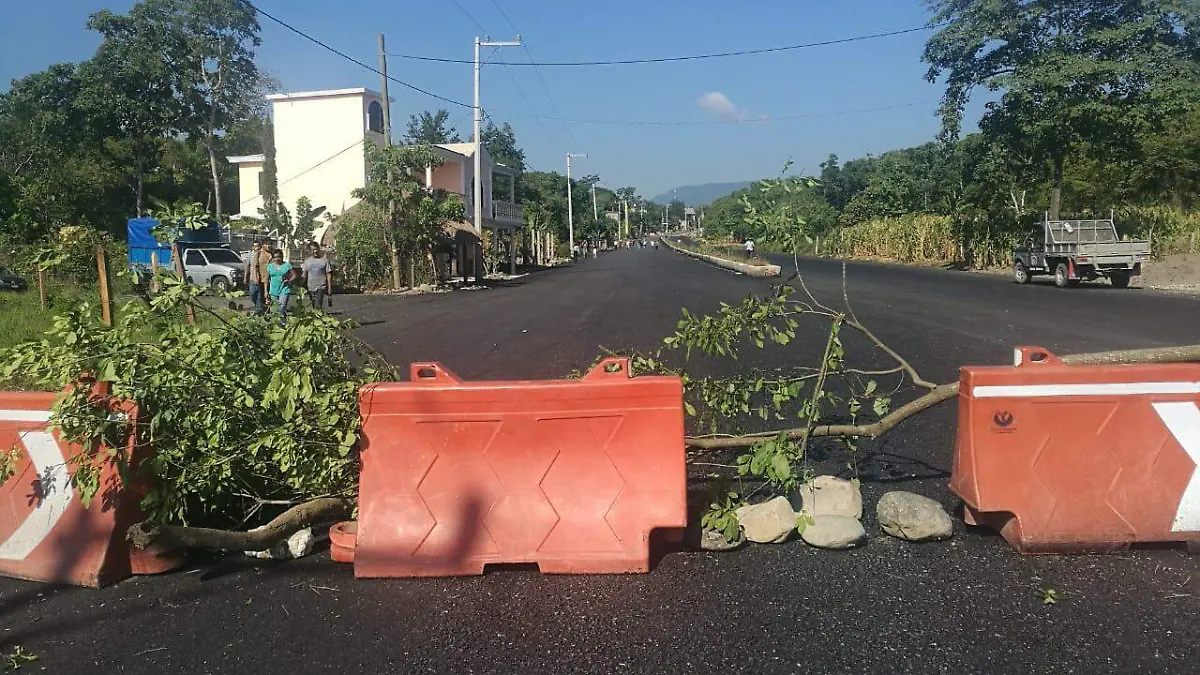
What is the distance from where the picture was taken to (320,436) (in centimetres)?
467

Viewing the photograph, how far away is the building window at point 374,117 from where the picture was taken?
3905 cm

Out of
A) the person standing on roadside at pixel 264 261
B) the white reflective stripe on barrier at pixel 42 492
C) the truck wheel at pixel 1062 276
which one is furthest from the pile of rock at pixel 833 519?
the truck wheel at pixel 1062 276

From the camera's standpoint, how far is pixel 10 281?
27.5 metres

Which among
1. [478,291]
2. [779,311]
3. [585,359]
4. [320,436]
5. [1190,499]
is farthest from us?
[478,291]

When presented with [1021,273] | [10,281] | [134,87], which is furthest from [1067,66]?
[134,87]

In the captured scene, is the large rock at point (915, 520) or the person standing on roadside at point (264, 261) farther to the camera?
the person standing on roadside at point (264, 261)

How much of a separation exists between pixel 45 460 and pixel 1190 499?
556 cm

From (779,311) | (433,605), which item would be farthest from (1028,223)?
(433,605)

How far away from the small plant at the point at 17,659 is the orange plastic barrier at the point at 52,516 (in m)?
0.70

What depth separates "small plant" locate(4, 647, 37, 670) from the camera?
3465 millimetres

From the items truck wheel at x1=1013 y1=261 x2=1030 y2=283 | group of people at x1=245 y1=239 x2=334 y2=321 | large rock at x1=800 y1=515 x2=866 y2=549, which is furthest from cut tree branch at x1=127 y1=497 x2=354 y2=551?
truck wheel at x1=1013 y1=261 x2=1030 y2=283

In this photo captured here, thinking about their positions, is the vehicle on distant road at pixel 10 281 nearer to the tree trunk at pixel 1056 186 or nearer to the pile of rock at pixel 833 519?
the pile of rock at pixel 833 519

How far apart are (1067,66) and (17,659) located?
1386 inches

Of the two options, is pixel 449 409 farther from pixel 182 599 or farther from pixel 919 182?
pixel 919 182
